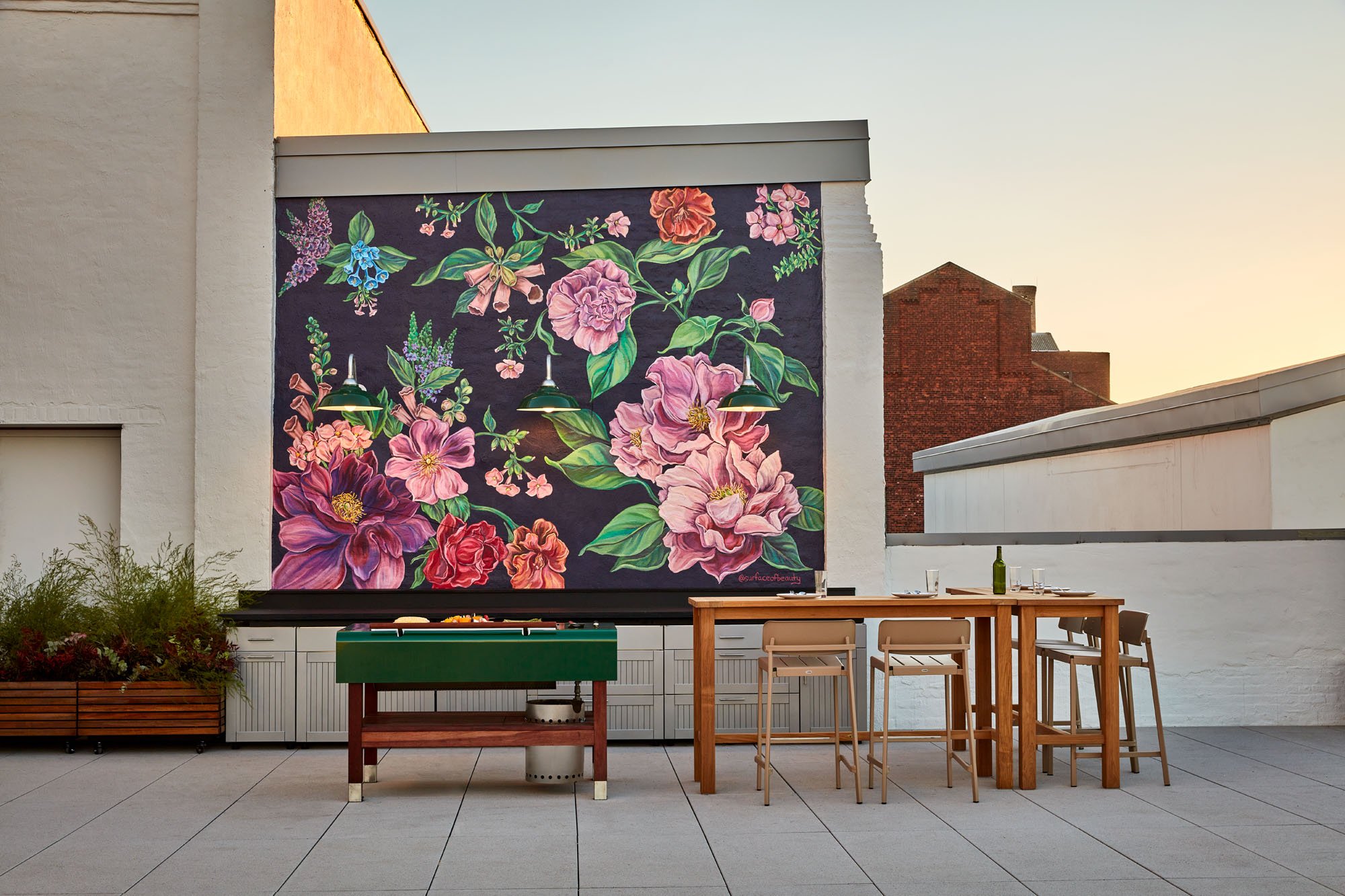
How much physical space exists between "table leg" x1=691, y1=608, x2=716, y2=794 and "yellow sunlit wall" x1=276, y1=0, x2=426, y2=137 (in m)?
4.67

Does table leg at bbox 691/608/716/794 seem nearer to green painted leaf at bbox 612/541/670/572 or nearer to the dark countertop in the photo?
the dark countertop

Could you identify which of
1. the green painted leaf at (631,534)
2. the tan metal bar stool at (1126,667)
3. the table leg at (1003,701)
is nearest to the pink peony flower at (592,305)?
the green painted leaf at (631,534)

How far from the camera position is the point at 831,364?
7938mm

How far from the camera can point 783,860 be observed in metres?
4.73

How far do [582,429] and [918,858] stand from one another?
13.2 feet

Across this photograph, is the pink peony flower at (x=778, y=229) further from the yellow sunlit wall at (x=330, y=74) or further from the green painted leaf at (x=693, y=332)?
the yellow sunlit wall at (x=330, y=74)

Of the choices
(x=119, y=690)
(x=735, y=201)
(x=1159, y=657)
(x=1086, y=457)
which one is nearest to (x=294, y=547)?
(x=119, y=690)

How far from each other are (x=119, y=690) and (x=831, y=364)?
498 centimetres

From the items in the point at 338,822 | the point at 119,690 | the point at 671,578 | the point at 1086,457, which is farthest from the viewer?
the point at 1086,457

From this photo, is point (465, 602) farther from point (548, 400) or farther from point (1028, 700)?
point (1028, 700)

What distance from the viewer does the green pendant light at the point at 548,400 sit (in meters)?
7.52

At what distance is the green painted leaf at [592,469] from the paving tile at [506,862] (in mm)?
3111

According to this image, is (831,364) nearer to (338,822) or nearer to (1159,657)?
(1159,657)

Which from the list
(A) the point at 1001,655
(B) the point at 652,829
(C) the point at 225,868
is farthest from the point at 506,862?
(A) the point at 1001,655
